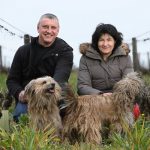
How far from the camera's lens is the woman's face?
7469 mm

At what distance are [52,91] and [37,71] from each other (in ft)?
3.26

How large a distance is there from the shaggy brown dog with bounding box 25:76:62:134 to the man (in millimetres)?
521

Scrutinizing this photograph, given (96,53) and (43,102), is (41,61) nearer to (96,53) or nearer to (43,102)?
(96,53)

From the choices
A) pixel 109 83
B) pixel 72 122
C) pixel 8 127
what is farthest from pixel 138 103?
pixel 8 127

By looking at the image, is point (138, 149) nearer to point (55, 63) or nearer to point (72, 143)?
point (72, 143)

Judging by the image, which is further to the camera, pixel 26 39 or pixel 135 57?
pixel 135 57

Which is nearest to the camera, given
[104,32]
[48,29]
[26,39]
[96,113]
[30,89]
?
[30,89]

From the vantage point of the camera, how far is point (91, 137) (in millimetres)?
6922

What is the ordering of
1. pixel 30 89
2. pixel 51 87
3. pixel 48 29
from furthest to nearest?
pixel 48 29, pixel 30 89, pixel 51 87

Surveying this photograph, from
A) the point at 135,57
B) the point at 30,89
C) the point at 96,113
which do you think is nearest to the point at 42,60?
the point at 30,89

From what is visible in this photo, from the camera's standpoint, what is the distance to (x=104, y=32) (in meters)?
7.53

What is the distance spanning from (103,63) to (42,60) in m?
0.82

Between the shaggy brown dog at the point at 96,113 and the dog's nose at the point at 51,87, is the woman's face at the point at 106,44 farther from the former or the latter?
the dog's nose at the point at 51,87

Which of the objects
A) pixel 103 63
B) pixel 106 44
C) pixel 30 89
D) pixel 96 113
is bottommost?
pixel 96 113
